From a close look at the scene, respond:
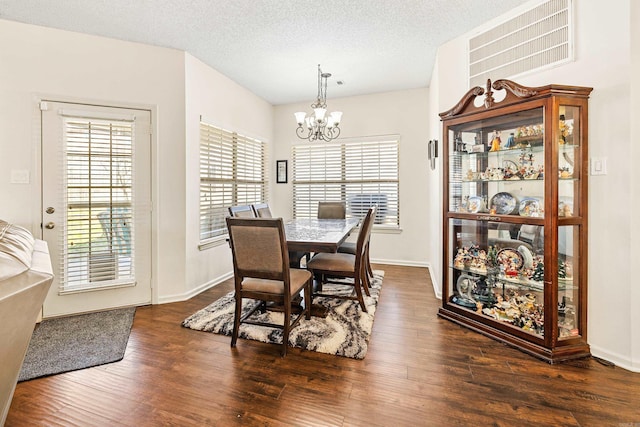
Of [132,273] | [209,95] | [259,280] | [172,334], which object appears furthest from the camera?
[209,95]

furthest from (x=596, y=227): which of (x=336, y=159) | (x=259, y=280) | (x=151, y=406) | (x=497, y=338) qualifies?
(x=336, y=159)

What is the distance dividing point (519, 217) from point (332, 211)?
2677 millimetres

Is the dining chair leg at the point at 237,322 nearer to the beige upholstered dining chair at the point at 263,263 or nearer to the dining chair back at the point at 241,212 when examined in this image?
the beige upholstered dining chair at the point at 263,263

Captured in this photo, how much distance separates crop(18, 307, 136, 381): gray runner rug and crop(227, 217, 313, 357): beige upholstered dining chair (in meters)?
0.97

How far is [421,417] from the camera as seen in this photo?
5.24ft

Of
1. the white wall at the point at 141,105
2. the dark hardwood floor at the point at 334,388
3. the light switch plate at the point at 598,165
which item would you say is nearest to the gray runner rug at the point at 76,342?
the dark hardwood floor at the point at 334,388

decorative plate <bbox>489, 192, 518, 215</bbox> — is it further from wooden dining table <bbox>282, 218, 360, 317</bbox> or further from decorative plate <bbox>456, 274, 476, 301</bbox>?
wooden dining table <bbox>282, 218, 360, 317</bbox>

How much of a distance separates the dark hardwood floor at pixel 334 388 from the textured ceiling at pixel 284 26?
2786mm

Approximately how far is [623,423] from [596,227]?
48.0 inches

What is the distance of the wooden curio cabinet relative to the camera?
2141 mm

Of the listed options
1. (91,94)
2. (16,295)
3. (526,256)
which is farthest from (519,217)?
(91,94)

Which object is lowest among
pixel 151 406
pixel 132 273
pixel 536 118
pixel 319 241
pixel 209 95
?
pixel 151 406

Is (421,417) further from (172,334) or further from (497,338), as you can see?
Result: (172,334)

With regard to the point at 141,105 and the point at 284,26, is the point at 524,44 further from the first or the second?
the point at 141,105
